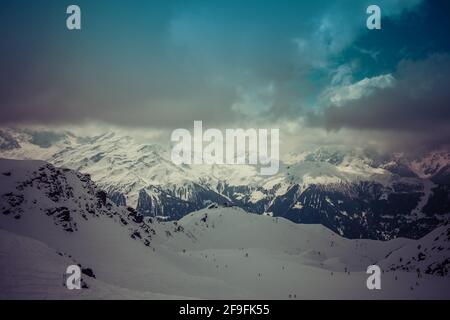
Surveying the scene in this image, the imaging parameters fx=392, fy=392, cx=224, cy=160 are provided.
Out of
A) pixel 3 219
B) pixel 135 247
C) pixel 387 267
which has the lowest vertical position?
pixel 387 267

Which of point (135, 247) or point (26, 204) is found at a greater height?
point (26, 204)

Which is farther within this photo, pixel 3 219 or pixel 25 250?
pixel 3 219

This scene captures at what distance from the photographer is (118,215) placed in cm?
10000

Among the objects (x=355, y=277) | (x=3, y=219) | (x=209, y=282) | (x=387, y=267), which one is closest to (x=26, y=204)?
(x=3, y=219)
